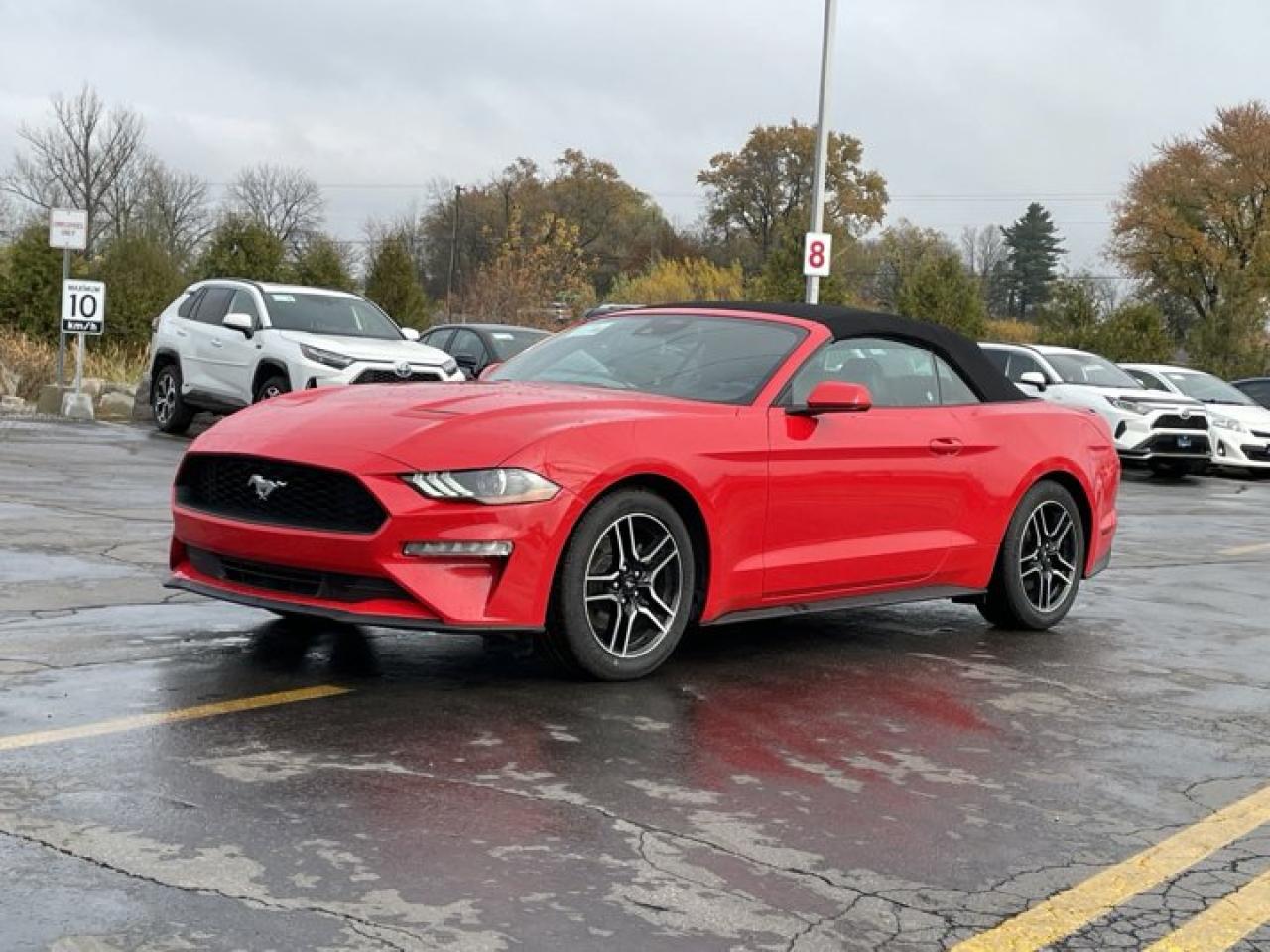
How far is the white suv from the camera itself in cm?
1662

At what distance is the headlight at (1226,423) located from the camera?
24.2 metres

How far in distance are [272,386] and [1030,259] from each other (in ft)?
338

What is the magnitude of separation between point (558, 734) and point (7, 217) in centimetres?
8520

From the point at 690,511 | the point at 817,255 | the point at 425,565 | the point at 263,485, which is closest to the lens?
the point at 425,565

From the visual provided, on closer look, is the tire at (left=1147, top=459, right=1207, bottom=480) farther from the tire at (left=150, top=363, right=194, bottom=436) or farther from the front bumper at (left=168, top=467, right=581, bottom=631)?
the front bumper at (left=168, top=467, right=581, bottom=631)

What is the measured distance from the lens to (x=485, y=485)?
5711 millimetres

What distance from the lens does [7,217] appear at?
3287 inches

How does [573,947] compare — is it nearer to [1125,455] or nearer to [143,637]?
[143,637]

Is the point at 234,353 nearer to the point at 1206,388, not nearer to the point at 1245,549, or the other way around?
the point at 1245,549

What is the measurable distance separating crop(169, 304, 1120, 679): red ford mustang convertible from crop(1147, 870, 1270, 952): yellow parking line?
2523mm

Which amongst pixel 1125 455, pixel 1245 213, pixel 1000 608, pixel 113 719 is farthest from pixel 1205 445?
pixel 1245 213

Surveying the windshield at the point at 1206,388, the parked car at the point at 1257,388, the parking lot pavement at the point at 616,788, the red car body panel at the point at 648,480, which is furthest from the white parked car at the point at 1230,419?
the red car body panel at the point at 648,480

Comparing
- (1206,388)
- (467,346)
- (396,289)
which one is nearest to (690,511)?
(467,346)

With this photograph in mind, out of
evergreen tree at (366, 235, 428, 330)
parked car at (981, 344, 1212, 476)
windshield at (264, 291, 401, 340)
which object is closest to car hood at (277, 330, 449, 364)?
windshield at (264, 291, 401, 340)
